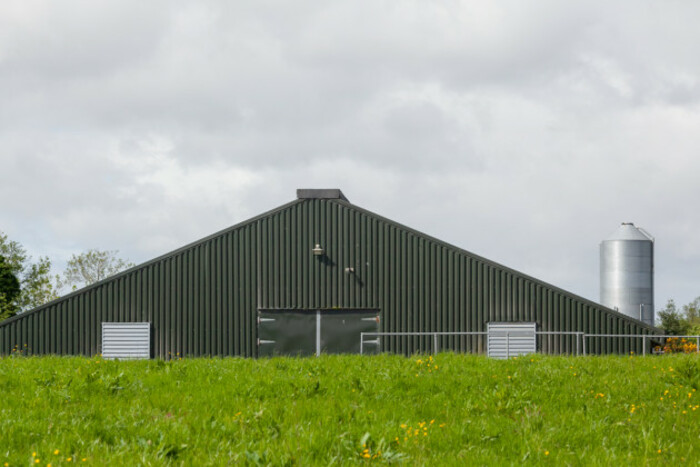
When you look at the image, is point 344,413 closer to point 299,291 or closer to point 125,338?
point 299,291

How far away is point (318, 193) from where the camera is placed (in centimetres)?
3031

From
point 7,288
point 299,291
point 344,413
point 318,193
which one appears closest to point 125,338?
point 299,291

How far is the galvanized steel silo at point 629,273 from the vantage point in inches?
1447

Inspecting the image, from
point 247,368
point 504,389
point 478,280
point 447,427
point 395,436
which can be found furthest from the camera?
point 478,280

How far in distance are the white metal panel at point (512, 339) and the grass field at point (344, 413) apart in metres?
13.6

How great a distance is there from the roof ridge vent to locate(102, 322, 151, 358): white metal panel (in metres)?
7.62

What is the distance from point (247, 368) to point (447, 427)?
5.61 m

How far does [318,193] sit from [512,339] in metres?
9.15

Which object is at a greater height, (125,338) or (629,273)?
(629,273)

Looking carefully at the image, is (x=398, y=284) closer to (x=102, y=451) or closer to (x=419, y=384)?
(x=419, y=384)

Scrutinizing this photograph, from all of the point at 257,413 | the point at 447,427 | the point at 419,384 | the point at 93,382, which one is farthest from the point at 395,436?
the point at 93,382

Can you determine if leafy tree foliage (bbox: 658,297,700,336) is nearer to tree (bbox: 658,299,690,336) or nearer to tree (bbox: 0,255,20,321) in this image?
tree (bbox: 658,299,690,336)

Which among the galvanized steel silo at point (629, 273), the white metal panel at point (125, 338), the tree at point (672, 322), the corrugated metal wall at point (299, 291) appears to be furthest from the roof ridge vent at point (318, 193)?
the tree at point (672, 322)

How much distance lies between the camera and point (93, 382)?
1202 centimetres
